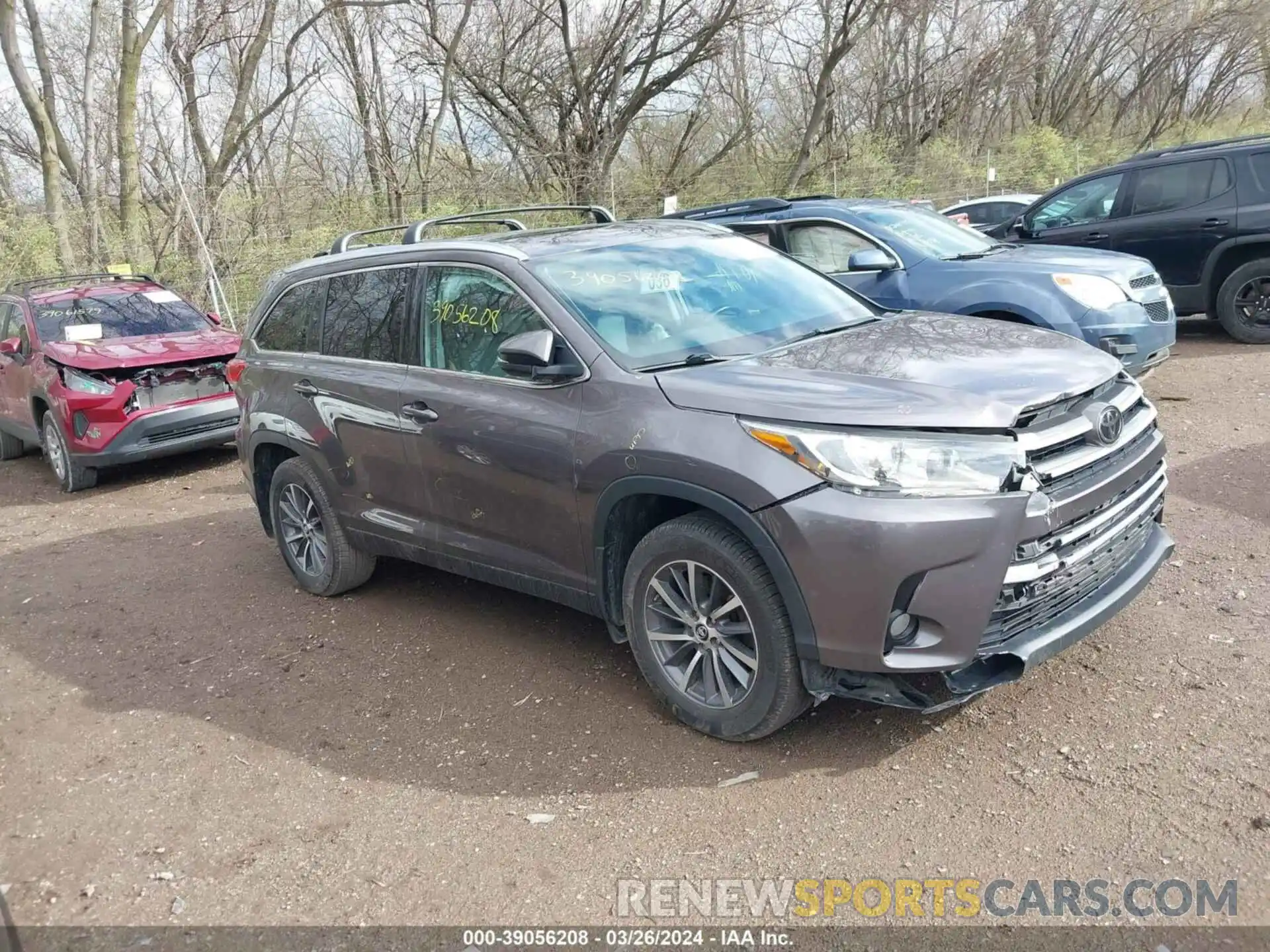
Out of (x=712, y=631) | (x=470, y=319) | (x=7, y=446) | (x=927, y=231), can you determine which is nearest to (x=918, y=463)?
(x=712, y=631)

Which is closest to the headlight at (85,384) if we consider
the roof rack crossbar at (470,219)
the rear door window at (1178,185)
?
the roof rack crossbar at (470,219)

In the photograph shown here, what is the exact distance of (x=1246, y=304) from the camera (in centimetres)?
921

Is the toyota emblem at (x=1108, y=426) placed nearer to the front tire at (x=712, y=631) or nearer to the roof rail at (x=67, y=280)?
the front tire at (x=712, y=631)

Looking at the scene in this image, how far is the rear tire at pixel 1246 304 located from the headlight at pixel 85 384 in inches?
390

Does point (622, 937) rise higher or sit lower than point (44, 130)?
lower

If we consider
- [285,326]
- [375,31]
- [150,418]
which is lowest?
[150,418]

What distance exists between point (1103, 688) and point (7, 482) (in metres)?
9.58

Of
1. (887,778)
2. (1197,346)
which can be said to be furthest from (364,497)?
(1197,346)

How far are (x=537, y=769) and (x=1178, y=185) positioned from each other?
349 inches

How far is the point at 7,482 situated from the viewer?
939cm

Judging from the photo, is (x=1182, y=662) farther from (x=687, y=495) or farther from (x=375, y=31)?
(x=375, y=31)

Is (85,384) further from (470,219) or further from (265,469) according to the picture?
(470,219)

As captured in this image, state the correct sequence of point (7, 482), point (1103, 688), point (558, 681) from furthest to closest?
point (7, 482)
point (558, 681)
point (1103, 688)

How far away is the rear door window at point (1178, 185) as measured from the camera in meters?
9.17
